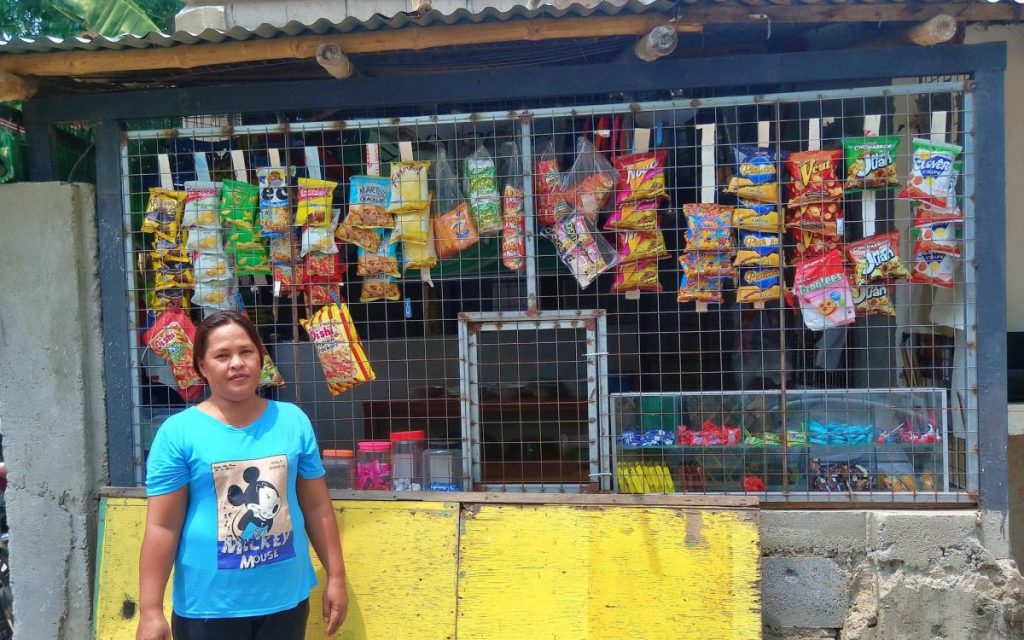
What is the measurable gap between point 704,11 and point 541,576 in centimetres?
261

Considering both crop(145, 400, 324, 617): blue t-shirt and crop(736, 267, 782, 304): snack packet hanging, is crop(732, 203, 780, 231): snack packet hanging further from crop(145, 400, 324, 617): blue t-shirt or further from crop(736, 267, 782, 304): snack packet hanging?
crop(145, 400, 324, 617): blue t-shirt

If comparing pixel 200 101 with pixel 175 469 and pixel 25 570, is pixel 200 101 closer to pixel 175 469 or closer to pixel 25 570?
pixel 175 469

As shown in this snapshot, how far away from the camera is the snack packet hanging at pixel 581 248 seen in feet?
Answer: 12.1

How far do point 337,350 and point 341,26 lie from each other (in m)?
1.52

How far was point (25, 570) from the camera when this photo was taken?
3.76 metres

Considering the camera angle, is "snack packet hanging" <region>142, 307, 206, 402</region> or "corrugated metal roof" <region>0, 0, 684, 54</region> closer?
"corrugated metal roof" <region>0, 0, 684, 54</region>

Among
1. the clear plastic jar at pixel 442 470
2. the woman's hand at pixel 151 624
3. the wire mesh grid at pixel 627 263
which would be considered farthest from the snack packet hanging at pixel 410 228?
the woman's hand at pixel 151 624

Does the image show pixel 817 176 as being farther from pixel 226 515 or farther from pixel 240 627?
pixel 240 627

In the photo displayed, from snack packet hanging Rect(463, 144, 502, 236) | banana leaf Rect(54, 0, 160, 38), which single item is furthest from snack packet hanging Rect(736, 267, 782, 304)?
banana leaf Rect(54, 0, 160, 38)

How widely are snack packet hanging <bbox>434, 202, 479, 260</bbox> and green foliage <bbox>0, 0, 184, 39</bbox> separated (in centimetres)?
479

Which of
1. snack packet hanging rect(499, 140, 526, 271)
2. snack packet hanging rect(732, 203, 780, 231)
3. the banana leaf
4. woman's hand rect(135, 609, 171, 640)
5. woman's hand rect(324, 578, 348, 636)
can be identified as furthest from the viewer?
the banana leaf

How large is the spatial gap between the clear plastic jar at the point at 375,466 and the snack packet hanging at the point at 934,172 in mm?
2877

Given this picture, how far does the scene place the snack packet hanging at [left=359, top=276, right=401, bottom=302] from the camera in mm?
3785

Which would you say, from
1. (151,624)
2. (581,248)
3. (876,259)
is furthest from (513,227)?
(151,624)
